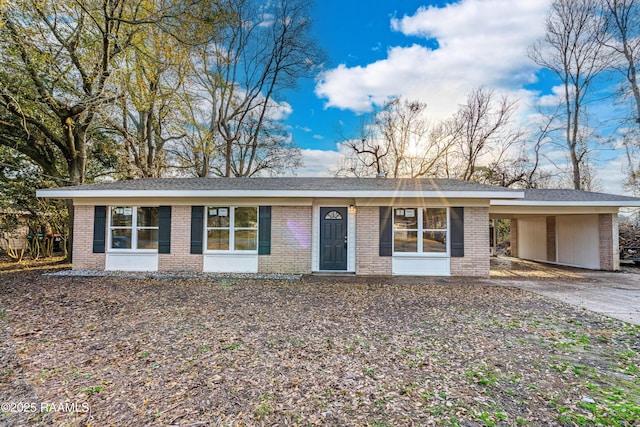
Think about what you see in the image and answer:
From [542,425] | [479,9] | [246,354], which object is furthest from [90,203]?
[479,9]

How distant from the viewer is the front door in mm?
9953

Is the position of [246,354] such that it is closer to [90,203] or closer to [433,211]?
[433,211]

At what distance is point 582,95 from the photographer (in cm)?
1864

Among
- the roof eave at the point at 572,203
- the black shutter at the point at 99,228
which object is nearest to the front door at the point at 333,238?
the roof eave at the point at 572,203

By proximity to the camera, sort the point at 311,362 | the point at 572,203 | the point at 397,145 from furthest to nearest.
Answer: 1. the point at 397,145
2. the point at 572,203
3. the point at 311,362

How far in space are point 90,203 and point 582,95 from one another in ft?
84.8


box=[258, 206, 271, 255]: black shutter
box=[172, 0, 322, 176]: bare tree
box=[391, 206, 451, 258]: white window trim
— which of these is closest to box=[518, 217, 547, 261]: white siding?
box=[391, 206, 451, 258]: white window trim

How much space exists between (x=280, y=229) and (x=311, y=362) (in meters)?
6.52

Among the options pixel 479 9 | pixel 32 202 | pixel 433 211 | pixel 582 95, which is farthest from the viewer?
pixel 582 95

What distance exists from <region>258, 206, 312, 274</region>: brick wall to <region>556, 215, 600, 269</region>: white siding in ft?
36.0

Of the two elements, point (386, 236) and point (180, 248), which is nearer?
point (386, 236)

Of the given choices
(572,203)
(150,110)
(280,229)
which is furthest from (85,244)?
(572,203)

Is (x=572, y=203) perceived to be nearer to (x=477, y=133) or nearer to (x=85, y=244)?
(x=477, y=133)

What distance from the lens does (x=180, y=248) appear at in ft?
32.7
